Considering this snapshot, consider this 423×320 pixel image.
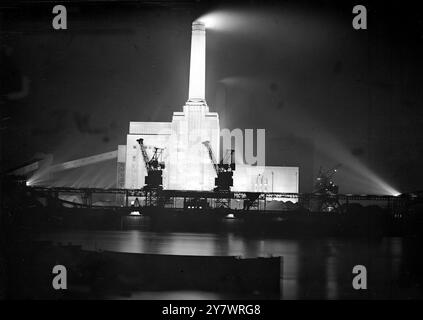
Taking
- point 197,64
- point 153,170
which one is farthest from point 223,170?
point 197,64

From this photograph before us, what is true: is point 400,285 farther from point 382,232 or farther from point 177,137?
point 177,137

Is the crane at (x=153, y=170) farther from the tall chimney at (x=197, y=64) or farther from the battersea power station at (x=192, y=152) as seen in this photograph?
the tall chimney at (x=197, y=64)

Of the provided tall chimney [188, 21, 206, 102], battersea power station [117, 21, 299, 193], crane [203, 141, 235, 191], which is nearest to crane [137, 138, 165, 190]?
battersea power station [117, 21, 299, 193]

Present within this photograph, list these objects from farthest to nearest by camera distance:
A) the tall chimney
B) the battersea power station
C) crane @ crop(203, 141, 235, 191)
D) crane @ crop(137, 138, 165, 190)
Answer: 1. the tall chimney
2. the battersea power station
3. crane @ crop(137, 138, 165, 190)
4. crane @ crop(203, 141, 235, 191)

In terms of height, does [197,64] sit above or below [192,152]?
above

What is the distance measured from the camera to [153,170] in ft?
134

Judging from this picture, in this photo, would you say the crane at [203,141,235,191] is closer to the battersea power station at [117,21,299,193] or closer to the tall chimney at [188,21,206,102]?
the battersea power station at [117,21,299,193]

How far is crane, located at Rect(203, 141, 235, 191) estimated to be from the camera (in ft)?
131

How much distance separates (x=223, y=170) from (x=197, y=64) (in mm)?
9637

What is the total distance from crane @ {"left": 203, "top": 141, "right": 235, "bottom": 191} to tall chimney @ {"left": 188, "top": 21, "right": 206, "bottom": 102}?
193 inches

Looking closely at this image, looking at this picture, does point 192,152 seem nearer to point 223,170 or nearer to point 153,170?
point 223,170
